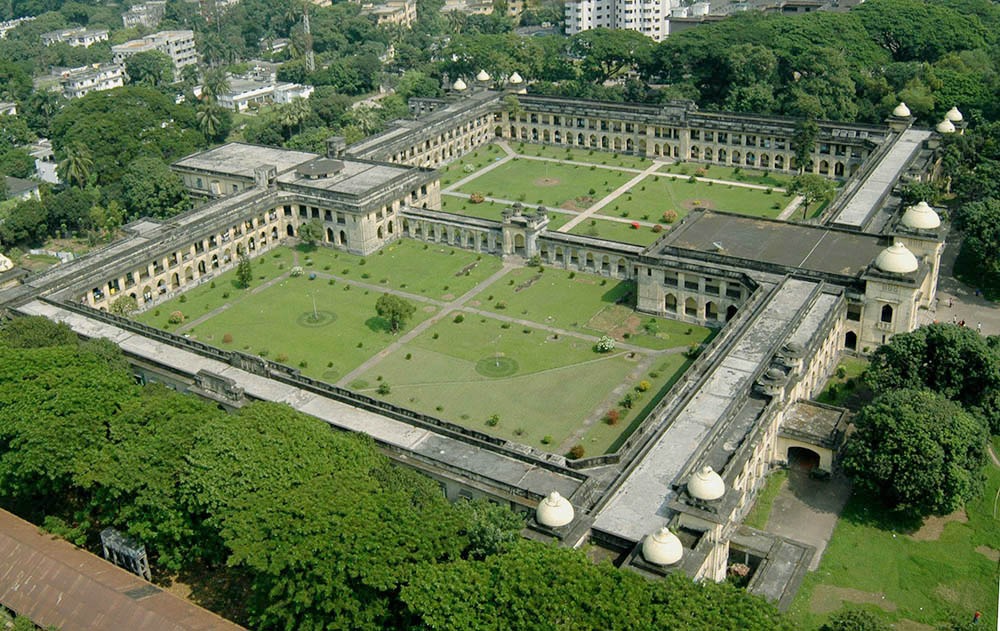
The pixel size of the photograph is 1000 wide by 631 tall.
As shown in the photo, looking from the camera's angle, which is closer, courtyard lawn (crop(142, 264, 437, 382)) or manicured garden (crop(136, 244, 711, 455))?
manicured garden (crop(136, 244, 711, 455))

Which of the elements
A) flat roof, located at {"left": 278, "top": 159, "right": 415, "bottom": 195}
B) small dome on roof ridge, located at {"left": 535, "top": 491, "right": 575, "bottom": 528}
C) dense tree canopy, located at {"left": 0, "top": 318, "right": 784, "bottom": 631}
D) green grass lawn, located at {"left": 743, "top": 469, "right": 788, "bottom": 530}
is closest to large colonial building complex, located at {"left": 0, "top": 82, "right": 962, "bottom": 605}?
small dome on roof ridge, located at {"left": 535, "top": 491, "right": 575, "bottom": 528}

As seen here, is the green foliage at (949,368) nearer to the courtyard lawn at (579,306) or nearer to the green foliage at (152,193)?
the courtyard lawn at (579,306)

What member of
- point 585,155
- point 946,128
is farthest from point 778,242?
point 585,155

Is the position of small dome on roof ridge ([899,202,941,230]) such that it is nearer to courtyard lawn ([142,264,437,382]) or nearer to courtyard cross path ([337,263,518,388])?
courtyard cross path ([337,263,518,388])

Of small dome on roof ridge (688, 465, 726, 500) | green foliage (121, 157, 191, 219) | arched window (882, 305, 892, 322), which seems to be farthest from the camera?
green foliage (121, 157, 191, 219)

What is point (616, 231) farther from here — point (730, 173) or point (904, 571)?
point (904, 571)

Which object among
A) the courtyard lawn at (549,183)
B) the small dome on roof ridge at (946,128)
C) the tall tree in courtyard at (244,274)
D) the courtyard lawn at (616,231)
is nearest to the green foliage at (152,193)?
the tall tree in courtyard at (244,274)
